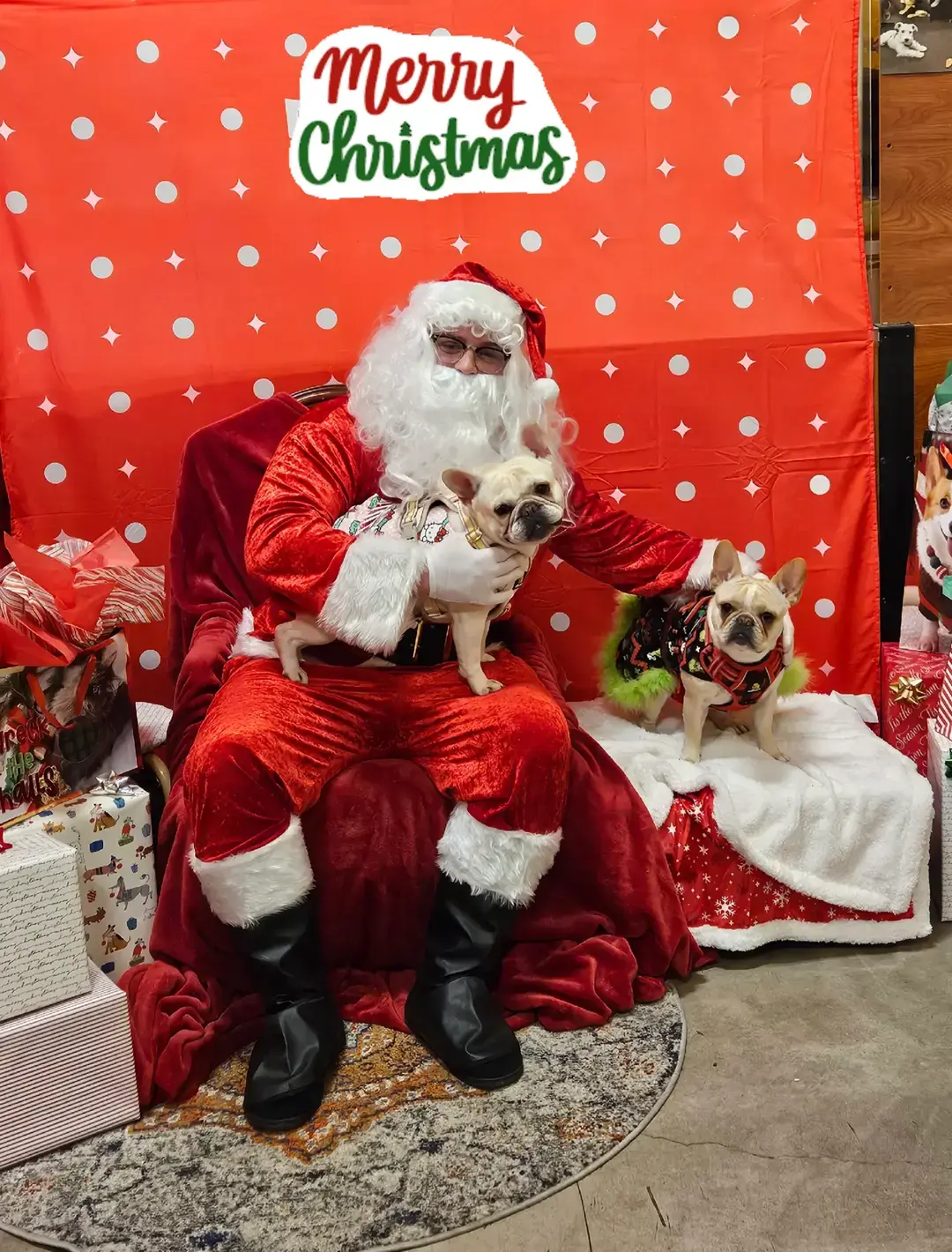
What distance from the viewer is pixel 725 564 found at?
84.9 inches

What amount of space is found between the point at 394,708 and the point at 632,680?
27.0 inches

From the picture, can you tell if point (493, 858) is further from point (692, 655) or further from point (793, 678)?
point (793, 678)

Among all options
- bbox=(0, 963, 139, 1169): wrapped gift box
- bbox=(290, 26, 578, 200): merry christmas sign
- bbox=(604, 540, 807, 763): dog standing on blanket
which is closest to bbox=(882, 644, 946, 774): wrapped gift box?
bbox=(604, 540, 807, 763): dog standing on blanket

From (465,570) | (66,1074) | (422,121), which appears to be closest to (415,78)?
(422,121)

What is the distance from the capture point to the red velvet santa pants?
1.78 metres

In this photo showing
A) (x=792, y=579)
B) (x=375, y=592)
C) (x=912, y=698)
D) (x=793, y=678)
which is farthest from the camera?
(x=912, y=698)

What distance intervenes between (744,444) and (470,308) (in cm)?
97

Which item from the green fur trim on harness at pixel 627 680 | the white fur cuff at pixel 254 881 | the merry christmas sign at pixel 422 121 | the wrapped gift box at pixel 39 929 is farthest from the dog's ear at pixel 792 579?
the wrapped gift box at pixel 39 929

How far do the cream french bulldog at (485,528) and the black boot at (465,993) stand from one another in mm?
400

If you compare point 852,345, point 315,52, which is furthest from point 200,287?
point 852,345

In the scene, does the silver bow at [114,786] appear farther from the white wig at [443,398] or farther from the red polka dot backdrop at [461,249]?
the red polka dot backdrop at [461,249]

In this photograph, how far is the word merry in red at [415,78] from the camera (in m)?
2.58

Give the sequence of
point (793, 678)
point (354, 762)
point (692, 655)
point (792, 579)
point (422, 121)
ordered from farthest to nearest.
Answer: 1. point (422, 121)
2. point (793, 678)
3. point (692, 655)
4. point (792, 579)
5. point (354, 762)

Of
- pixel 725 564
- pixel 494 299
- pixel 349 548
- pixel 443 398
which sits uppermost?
pixel 494 299
